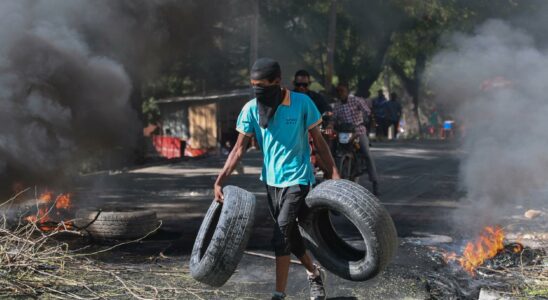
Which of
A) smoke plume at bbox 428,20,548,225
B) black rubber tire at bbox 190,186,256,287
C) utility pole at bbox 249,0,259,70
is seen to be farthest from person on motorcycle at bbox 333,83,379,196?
utility pole at bbox 249,0,259,70

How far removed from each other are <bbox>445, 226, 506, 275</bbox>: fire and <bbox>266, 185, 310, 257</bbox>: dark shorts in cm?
179

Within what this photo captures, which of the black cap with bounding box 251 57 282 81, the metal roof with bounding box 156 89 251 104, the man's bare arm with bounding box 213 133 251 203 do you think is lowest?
the man's bare arm with bounding box 213 133 251 203

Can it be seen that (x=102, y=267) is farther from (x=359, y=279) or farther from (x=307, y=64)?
(x=307, y=64)

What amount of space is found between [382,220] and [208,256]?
1239 mm

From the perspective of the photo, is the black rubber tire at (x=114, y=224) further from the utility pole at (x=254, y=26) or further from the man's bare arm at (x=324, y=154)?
the utility pole at (x=254, y=26)

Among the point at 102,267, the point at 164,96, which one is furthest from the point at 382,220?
the point at 164,96

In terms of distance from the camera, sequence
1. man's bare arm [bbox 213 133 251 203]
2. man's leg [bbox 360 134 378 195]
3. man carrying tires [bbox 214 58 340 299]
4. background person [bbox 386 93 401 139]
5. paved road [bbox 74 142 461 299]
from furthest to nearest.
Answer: background person [bbox 386 93 401 139]
man's leg [bbox 360 134 378 195]
paved road [bbox 74 142 461 299]
man's bare arm [bbox 213 133 251 203]
man carrying tires [bbox 214 58 340 299]

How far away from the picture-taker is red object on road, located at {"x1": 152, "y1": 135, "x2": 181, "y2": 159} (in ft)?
75.3

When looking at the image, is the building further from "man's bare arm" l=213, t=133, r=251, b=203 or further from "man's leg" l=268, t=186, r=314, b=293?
"man's leg" l=268, t=186, r=314, b=293

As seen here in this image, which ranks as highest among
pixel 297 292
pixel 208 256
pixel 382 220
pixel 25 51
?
pixel 25 51

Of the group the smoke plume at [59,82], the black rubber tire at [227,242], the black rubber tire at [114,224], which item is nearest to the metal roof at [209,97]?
the smoke plume at [59,82]

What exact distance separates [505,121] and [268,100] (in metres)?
5.77

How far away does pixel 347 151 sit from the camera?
10.0 metres

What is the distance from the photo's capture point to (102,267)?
580 cm
